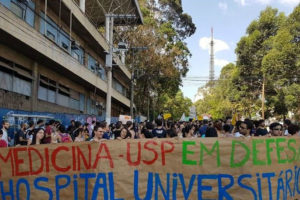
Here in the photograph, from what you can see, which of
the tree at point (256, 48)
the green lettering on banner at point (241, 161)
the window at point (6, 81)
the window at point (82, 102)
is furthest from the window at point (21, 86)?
the tree at point (256, 48)

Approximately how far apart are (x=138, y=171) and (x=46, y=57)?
469 inches

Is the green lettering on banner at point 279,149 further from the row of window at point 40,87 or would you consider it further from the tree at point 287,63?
the tree at point 287,63

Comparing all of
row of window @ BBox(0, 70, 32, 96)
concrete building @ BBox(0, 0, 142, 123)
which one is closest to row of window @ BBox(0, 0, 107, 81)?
concrete building @ BBox(0, 0, 142, 123)

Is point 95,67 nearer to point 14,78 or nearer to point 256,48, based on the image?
point 14,78

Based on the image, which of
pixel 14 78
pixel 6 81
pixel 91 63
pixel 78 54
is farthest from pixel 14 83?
pixel 91 63

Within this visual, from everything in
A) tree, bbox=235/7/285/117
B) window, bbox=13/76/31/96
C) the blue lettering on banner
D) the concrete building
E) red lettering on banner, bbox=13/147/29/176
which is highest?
tree, bbox=235/7/285/117

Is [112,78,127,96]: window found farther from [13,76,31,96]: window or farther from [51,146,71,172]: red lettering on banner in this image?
[51,146,71,172]: red lettering on banner

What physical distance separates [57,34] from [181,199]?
15551mm

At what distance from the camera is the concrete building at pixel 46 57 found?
13.2 meters

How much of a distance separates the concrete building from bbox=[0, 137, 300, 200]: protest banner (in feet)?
24.5

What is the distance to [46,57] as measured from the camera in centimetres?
1535

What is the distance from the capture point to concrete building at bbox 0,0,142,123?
43.3 ft

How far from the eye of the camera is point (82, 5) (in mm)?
22719

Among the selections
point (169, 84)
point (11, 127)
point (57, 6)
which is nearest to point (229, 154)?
point (11, 127)
